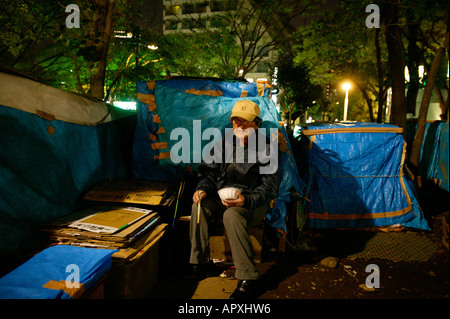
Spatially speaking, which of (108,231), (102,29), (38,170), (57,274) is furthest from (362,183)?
(102,29)

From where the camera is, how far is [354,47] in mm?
12000

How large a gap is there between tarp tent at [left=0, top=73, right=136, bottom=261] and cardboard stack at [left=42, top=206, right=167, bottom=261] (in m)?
0.24

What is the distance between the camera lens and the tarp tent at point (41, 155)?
7.64ft

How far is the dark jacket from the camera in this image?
328cm

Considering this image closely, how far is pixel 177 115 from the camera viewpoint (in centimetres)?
420

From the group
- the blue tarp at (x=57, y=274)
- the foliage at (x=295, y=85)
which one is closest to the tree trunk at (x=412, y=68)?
the foliage at (x=295, y=85)

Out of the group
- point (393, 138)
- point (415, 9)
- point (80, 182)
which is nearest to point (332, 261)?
point (393, 138)

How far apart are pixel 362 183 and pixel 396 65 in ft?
11.5

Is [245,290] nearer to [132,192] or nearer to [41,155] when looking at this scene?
[132,192]

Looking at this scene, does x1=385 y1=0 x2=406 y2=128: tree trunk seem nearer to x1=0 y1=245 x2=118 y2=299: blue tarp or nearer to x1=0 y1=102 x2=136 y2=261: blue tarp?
x1=0 y1=102 x2=136 y2=261: blue tarp

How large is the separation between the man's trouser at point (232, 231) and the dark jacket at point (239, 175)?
0.21m

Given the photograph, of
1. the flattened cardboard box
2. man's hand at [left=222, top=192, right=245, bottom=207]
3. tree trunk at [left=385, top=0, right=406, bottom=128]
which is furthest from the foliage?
man's hand at [left=222, top=192, right=245, bottom=207]

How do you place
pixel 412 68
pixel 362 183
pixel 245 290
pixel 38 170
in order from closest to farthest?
pixel 38 170
pixel 245 290
pixel 362 183
pixel 412 68

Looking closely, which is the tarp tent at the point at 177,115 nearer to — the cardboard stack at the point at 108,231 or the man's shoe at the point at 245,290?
the cardboard stack at the point at 108,231
